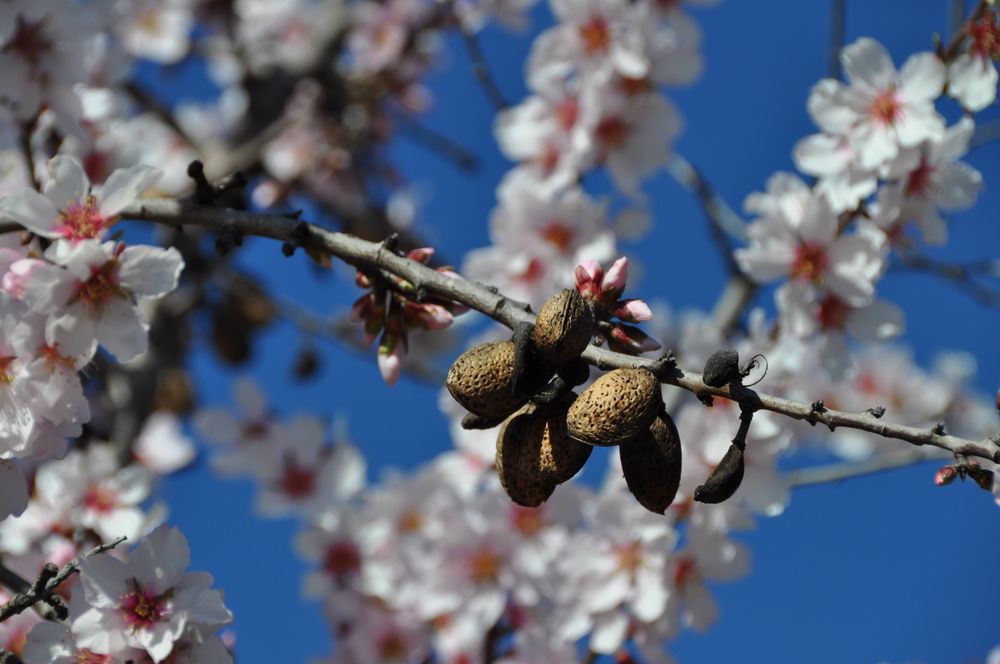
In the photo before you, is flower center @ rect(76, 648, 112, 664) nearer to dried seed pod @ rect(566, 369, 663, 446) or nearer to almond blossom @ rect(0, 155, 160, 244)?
almond blossom @ rect(0, 155, 160, 244)

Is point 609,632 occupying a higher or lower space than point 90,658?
lower

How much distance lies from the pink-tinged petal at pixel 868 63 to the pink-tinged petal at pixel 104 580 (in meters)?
2.38

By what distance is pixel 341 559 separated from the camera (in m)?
4.41

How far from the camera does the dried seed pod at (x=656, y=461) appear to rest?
164 cm

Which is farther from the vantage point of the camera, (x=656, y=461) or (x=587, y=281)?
(x=587, y=281)

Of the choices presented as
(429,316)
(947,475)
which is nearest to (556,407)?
(429,316)

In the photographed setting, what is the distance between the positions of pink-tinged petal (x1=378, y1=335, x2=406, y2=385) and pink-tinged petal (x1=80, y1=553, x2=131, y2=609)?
633mm

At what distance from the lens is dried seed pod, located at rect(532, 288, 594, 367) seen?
1.61m

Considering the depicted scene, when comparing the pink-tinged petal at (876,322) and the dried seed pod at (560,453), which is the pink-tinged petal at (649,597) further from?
the dried seed pod at (560,453)

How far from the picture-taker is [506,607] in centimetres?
391

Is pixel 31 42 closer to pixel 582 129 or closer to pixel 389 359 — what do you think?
pixel 389 359

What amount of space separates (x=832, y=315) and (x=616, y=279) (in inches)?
60.7

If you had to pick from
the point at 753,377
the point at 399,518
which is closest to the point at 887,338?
the point at 753,377

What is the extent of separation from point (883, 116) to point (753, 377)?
0.84 metres
